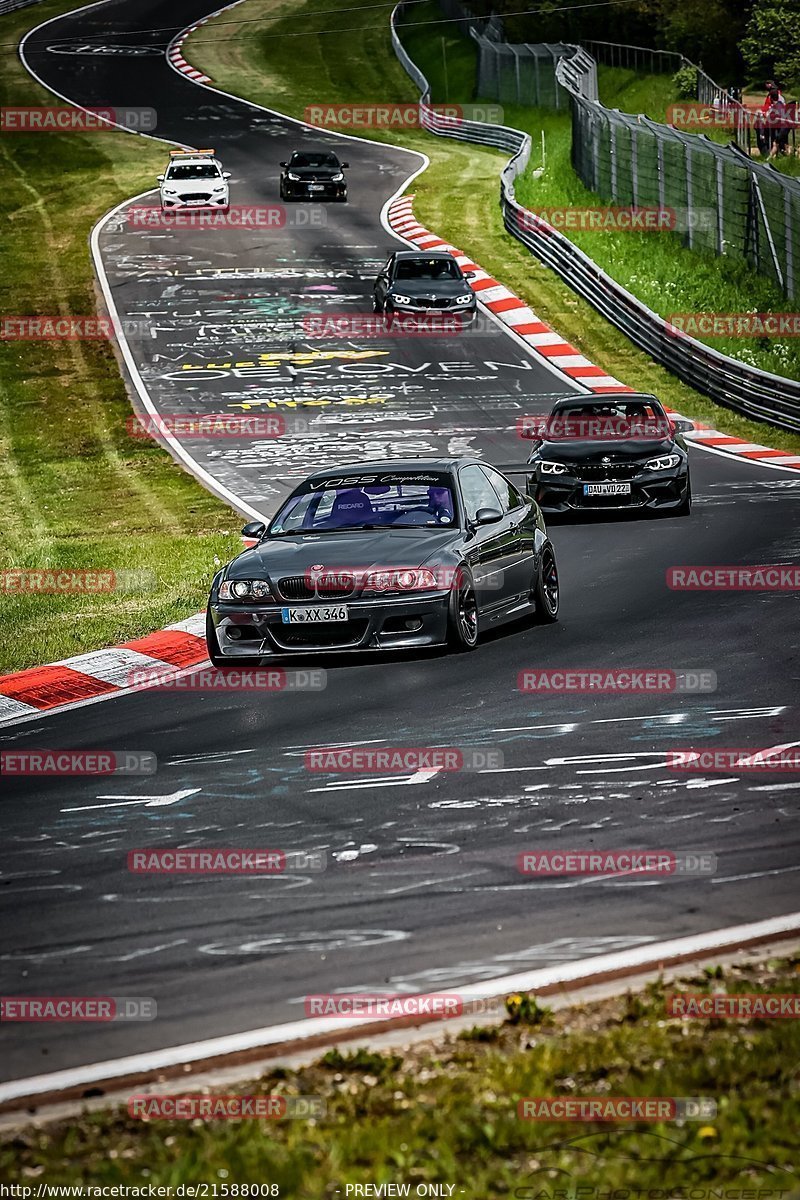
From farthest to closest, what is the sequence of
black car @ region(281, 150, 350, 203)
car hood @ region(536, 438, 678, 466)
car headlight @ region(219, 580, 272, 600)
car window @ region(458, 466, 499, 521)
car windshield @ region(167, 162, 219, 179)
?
black car @ region(281, 150, 350, 203) < car windshield @ region(167, 162, 219, 179) < car hood @ region(536, 438, 678, 466) < car window @ region(458, 466, 499, 521) < car headlight @ region(219, 580, 272, 600)

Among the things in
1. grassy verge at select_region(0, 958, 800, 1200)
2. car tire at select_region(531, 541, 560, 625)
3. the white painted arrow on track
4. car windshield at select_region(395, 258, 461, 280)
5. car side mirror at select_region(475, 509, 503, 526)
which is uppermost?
grassy verge at select_region(0, 958, 800, 1200)

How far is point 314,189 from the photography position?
49094 millimetres

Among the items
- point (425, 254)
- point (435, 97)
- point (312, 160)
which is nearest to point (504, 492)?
point (425, 254)

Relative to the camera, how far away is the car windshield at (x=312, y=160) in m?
49.3

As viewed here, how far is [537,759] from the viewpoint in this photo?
31.3ft

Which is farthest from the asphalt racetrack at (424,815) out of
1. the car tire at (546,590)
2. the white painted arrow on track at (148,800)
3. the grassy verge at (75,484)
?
the grassy verge at (75,484)

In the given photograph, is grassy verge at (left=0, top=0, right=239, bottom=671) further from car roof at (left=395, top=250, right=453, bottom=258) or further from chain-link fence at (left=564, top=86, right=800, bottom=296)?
chain-link fence at (left=564, top=86, right=800, bottom=296)

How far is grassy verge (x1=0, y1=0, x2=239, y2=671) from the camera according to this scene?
49.7 feet

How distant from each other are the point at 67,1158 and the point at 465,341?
3036cm

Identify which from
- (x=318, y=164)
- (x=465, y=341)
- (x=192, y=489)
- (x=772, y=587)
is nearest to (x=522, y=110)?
(x=318, y=164)

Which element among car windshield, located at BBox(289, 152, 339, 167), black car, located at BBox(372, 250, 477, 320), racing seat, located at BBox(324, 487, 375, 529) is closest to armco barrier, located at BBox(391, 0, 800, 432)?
black car, located at BBox(372, 250, 477, 320)

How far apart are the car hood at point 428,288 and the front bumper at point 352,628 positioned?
23122 millimetres

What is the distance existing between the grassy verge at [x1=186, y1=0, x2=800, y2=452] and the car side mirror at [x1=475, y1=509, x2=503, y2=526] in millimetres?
13597

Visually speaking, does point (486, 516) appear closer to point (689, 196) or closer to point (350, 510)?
point (350, 510)
